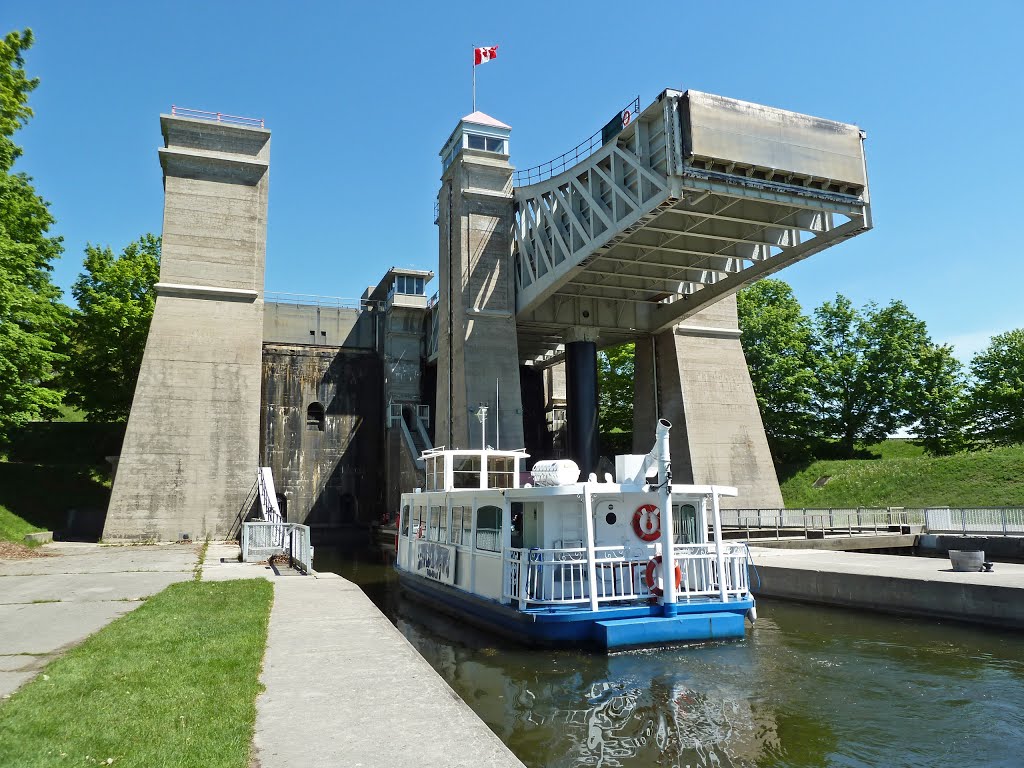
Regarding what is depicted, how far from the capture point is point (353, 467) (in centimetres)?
3953

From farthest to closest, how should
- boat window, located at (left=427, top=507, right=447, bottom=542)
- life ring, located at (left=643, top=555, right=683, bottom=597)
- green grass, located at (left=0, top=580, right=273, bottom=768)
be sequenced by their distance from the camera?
boat window, located at (left=427, top=507, right=447, bottom=542) < life ring, located at (left=643, top=555, right=683, bottom=597) < green grass, located at (left=0, top=580, right=273, bottom=768)

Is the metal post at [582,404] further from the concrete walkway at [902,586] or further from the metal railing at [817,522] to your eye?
the concrete walkway at [902,586]

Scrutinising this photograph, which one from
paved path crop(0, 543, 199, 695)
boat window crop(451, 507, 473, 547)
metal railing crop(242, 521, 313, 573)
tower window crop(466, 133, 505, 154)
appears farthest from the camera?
tower window crop(466, 133, 505, 154)

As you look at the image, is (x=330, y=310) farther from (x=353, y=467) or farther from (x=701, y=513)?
(x=701, y=513)

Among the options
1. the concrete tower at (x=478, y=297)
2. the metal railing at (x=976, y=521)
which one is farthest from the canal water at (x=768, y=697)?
the concrete tower at (x=478, y=297)

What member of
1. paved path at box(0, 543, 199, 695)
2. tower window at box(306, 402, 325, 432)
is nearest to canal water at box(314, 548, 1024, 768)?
paved path at box(0, 543, 199, 695)

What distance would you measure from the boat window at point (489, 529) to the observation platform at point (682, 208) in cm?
1180

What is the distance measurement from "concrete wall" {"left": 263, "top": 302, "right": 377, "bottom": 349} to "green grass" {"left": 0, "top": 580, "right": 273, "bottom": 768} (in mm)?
34010

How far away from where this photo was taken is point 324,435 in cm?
3919

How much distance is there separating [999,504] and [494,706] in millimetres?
33315

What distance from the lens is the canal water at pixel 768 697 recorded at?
7750 millimetres

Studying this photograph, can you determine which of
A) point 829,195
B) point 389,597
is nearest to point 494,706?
point 389,597

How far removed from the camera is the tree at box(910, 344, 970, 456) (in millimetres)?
45938

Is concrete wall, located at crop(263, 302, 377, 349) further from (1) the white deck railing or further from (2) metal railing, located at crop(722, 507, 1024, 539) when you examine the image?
(1) the white deck railing
